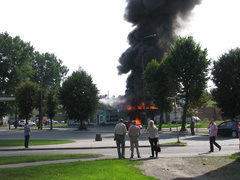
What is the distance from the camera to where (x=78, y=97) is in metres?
45.8

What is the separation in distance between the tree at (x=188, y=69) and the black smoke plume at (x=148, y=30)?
51.7 feet

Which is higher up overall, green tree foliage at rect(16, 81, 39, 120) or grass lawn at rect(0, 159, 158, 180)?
green tree foliage at rect(16, 81, 39, 120)

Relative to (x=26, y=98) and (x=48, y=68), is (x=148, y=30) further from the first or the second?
(x=48, y=68)

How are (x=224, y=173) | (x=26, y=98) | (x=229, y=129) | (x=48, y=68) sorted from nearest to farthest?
1. (x=224, y=173)
2. (x=229, y=129)
3. (x=26, y=98)
4. (x=48, y=68)

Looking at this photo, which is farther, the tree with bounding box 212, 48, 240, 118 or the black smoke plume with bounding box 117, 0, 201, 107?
the black smoke plume with bounding box 117, 0, 201, 107

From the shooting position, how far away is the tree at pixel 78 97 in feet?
149

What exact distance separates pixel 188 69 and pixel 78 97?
66.1ft

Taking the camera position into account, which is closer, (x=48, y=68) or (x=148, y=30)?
(x=148, y=30)

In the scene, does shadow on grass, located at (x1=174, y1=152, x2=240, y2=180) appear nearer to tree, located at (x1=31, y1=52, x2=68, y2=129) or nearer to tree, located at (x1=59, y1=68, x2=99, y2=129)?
tree, located at (x1=59, y1=68, x2=99, y2=129)

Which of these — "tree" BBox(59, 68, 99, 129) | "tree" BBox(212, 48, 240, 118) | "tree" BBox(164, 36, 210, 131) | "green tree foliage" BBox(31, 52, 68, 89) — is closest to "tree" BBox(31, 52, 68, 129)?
"green tree foliage" BBox(31, 52, 68, 89)

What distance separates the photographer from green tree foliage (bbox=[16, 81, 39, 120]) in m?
49.1

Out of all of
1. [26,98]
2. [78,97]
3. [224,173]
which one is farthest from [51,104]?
[224,173]

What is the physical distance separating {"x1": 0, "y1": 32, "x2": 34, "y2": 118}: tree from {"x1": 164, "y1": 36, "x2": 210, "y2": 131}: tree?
3955 cm

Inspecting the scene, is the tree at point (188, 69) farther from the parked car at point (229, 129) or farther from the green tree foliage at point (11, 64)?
the green tree foliage at point (11, 64)
